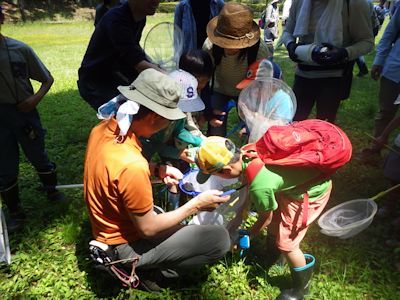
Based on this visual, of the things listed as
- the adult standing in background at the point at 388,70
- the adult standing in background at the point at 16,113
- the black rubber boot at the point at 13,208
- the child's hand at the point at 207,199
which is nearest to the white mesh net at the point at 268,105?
the child's hand at the point at 207,199

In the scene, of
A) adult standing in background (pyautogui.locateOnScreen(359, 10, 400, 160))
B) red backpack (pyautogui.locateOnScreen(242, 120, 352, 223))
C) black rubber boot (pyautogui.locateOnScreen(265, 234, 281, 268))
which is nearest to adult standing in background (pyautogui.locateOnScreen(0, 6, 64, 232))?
red backpack (pyautogui.locateOnScreen(242, 120, 352, 223))

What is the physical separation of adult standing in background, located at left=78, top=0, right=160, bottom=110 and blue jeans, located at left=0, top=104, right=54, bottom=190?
49 centimetres

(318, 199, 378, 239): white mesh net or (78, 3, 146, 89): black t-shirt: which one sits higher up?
(78, 3, 146, 89): black t-shirt

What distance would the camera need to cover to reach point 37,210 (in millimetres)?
2959

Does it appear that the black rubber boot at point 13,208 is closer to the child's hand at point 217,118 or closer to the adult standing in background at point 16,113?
the adult standing in background at point 16,113

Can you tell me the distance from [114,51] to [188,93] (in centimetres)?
66

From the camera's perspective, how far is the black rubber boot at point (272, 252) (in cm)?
243

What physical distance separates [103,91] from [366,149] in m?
2.91

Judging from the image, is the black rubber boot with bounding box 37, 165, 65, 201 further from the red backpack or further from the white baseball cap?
the red backpack

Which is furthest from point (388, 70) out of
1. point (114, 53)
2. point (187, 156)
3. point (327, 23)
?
point (114, 53)

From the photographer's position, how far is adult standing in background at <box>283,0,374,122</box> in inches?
104

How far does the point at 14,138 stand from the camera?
2.62 meters

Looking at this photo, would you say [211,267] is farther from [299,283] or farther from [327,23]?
[327,23]

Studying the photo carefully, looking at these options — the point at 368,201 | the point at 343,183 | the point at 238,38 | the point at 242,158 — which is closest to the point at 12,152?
the point at 242,158
